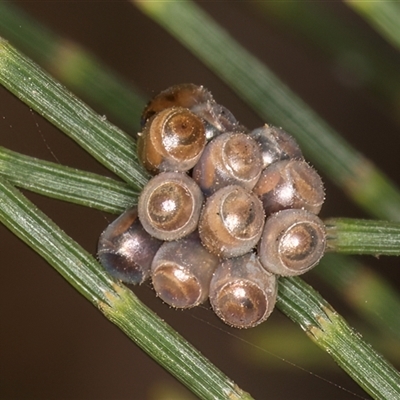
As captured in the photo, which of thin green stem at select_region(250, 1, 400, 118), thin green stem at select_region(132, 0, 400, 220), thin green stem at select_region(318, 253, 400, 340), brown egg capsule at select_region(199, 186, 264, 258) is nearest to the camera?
brown egg capsule at select_region(199, 186, 264, 258)

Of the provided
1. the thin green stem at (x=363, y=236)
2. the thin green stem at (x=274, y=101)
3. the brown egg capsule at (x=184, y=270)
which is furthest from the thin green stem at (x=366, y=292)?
the brown egg capsule at (x=184, y=270)

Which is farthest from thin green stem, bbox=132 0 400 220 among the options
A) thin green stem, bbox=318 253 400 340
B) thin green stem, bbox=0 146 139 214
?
thin green stem, bbox=0 146 139 214

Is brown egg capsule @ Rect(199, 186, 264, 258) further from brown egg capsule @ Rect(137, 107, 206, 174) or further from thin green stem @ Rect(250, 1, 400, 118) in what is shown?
thin green stem @ Rect(250, 1, 400, 118)

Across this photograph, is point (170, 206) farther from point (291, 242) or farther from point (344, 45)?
point (344, 45)

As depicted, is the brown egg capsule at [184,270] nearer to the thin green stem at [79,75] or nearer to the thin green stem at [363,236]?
the thin green stem at [363,236]

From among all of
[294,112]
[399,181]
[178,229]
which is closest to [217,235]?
[178,229]

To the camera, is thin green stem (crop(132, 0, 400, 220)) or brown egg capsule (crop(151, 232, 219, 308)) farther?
thin green stem (crop(132, 0, 400, 220))

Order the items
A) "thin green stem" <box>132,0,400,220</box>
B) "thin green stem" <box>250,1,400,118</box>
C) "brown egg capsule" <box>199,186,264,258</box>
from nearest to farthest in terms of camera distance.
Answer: "brown egg capsule" <box>199,186,264,258</box>, "thin green stem" <box>132,0,400,220</box>, "thin green stem" <box>250,1,400,118</box>
